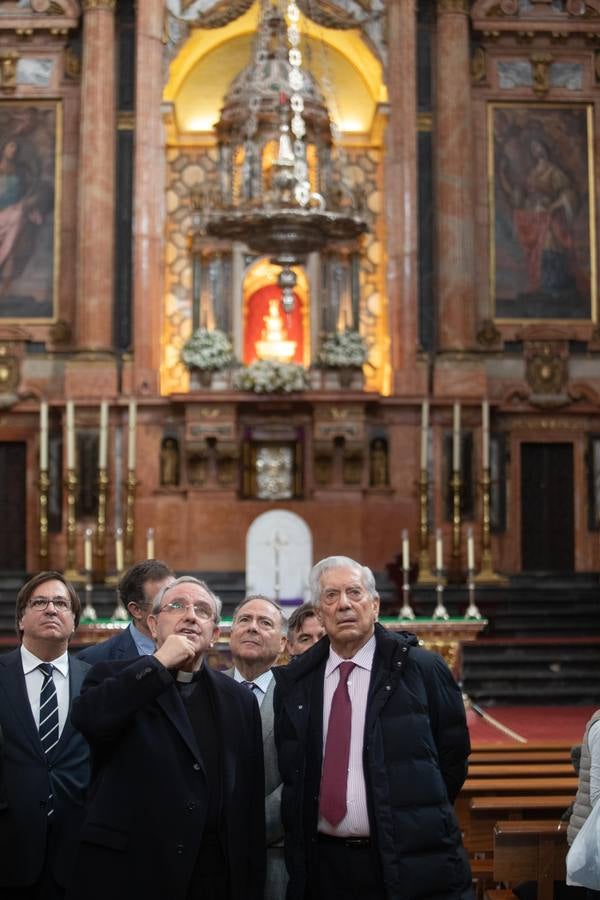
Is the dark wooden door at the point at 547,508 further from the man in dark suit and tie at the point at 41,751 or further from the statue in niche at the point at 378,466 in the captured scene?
the man in dark suit and tie at the point at 41,751

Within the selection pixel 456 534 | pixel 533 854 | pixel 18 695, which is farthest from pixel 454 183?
pixel 18 695

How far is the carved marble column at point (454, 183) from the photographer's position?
16.9 meters

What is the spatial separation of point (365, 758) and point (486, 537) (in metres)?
12.2

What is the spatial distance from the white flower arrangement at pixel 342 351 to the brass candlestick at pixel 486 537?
220 centimetres

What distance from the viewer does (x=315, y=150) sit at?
17.3 meters

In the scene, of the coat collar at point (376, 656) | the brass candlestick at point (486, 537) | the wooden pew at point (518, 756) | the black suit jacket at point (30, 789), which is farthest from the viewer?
the brass candlestick at point (486, 537)

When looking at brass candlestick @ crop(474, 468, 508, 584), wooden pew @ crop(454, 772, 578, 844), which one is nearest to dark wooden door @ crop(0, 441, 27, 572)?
brass candlestick @ crop(474, 468, 508, 584)

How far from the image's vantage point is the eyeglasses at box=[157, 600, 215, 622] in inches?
155

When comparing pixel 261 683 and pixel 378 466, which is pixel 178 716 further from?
pixel 378 466

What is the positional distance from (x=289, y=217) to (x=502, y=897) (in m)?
6.46

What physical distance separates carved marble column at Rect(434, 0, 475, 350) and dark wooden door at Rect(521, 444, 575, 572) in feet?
6.66

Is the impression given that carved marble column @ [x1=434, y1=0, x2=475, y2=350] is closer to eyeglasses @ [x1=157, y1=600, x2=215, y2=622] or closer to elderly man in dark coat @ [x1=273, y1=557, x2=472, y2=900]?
elderly man in dark coat @ [x1=273, y1=557, x2=472, y2=900]

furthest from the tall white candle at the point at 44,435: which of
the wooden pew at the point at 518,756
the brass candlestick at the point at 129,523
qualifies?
the wooden pew at the point at 518,756

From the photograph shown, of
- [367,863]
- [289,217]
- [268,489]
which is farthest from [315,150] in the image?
[367,863]
